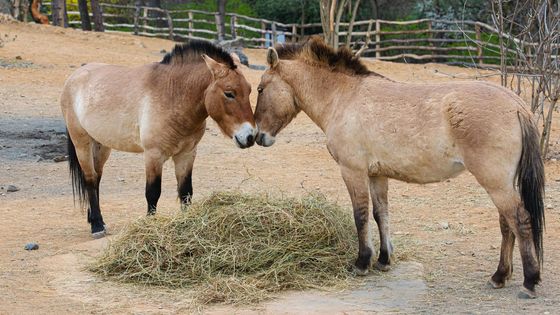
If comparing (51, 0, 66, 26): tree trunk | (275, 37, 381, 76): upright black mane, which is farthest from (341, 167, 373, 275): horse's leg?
(51, 0, 66, 26): tree trunk

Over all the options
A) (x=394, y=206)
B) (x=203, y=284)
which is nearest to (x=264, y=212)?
(x=203, y=284)

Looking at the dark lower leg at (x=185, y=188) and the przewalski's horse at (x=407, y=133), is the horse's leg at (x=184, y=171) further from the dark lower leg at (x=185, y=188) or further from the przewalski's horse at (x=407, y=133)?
the przewalski's horse at (x=407, y=133)

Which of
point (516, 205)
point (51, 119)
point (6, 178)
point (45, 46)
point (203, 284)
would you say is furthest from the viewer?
point (45, 46)

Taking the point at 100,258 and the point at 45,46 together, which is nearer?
the point at 100,258

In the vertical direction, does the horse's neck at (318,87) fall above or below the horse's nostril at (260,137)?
above

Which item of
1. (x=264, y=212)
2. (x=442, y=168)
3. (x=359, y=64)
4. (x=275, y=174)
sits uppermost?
(x=359, y=64)

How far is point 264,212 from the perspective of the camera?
6.57m

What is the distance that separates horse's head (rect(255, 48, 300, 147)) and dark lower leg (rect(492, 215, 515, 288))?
192 centimetres

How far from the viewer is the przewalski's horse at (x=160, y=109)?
23.0ft

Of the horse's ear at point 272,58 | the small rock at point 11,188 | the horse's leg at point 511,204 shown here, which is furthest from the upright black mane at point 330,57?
the small rock at point 11,188

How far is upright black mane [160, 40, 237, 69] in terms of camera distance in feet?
23.7

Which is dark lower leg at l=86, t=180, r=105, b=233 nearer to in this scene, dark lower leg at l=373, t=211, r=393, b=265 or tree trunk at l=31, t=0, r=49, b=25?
dark lower leg at l=373, t=211, r=393, b=265

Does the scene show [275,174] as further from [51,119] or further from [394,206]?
[51,119]

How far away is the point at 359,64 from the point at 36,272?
304cm
